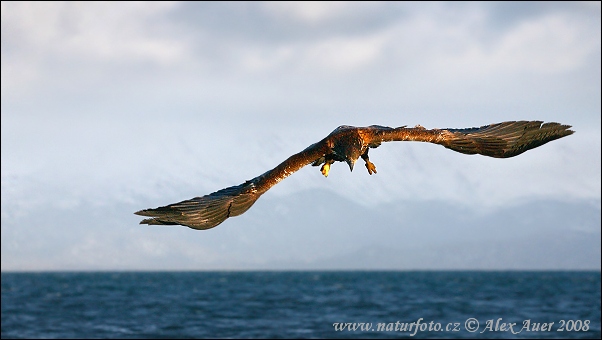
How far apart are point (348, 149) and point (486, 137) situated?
6.55ft

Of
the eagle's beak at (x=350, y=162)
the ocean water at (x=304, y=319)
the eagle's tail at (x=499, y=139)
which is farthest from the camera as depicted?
the ocean water at (x=304, y=319)

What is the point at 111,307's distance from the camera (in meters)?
63.9

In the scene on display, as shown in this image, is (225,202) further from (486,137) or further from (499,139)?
(499,139)

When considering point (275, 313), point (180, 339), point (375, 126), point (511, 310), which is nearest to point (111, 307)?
point (275, 313)

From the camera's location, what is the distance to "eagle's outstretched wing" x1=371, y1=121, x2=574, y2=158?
1024 cm

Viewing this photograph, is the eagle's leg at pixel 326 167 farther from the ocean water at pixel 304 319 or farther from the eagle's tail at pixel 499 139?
the ocean water at pixel 304 319

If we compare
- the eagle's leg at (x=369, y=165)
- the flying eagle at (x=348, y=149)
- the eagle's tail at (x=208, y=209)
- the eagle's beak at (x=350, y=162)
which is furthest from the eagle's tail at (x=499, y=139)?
the eagle's tail at (x=208, y=209)

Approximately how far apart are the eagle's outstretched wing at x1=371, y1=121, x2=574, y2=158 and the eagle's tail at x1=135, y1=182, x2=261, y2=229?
1.88 meters

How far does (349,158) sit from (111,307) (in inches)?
2269

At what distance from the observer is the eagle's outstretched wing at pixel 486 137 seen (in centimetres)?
1024

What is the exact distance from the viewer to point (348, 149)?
988 cm

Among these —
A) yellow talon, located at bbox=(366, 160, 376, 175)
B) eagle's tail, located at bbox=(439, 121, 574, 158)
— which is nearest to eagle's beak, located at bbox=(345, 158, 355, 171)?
yellow talon, located at bbox=(366, 160, 376, 175)

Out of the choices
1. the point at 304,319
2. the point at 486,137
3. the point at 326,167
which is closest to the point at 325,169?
the point at 326,167

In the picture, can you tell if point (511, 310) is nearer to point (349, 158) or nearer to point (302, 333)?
point (302, 333)
